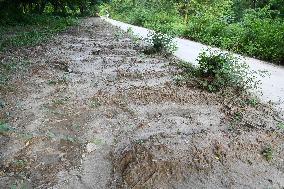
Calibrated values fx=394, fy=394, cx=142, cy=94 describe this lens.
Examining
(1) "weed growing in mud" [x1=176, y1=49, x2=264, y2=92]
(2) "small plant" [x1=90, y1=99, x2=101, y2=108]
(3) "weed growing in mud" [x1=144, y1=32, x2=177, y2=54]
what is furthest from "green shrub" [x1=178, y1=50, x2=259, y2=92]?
(3) "weed growing in mud" [x1=144, y1=32, x2=177, y2=54]

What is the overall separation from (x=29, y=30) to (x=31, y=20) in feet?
11.0

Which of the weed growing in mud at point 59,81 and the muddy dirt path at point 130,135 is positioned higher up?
the muddy dirt path at point 130,135

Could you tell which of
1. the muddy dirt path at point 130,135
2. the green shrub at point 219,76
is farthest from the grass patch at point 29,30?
the green shrub at point 219,76

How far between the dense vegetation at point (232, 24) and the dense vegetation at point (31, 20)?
4025 millimetres

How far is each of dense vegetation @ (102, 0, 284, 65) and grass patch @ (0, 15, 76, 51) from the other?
4186 millimetres

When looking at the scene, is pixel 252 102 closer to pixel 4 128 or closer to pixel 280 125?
pixel 280 125

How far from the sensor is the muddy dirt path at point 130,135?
4.85m

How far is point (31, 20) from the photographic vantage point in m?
18.7

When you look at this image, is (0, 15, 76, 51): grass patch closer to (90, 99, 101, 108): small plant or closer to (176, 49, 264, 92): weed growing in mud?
(90, 99, 101, 108): small plant

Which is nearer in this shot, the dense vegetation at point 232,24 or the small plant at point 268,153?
the small plant at point 268,153

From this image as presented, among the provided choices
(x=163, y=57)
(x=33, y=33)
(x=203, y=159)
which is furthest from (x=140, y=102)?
(x=33, y=33)

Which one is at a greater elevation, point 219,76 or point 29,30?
point 219,76

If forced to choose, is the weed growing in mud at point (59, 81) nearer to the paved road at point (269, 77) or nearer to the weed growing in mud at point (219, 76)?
the weed growing in mud at point (219, 76)

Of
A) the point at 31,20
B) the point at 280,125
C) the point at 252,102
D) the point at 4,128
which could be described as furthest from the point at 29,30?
the point at 280,125
